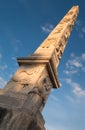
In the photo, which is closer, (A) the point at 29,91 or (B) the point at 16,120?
(B) the point at 16,120

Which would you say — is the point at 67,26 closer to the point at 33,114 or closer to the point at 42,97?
the point at 42,97

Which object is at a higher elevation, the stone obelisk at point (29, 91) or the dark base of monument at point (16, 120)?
the stone obelisk at point (29, 91)

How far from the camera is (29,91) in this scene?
458 cm

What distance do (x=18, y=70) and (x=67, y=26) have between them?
3.39 meters

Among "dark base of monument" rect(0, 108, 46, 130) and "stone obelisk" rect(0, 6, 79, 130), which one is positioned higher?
"stone obelisk" rect(0, 6, 79, 130)

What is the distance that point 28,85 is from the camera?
4773 mm

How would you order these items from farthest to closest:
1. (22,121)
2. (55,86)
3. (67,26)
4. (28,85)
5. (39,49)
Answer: (67,26) < (39,49) < (55,86) < (28,85) < (22,121)

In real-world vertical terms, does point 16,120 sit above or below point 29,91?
below

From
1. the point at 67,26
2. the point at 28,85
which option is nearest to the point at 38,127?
the point at 28,85

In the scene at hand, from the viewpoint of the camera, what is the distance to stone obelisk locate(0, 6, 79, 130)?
3982 millimetres

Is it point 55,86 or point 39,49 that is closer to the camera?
point 55,86

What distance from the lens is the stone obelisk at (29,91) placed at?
3.98m

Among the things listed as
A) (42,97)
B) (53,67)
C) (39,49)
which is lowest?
(42,97)

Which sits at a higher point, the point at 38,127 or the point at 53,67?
the point at 53,67
